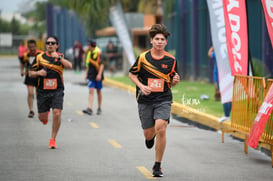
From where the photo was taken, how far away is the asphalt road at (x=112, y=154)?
9672 millimetres

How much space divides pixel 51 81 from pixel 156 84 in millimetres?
3236

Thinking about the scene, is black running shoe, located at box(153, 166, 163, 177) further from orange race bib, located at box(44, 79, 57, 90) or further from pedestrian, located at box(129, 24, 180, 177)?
orange race bib, located at box(44, 79, 57, 90)

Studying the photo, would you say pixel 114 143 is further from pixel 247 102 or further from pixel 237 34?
pixel 237 34

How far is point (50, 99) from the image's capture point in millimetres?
12375

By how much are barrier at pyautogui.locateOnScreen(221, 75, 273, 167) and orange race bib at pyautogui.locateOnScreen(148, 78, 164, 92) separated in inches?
84.4

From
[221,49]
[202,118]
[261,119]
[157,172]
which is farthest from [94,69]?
[157,172]

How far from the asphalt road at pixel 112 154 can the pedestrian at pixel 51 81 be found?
1.70ft

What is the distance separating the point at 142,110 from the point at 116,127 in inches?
233

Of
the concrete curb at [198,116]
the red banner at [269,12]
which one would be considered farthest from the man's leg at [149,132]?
the concrete curb at [198,116]

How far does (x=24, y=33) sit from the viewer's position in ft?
452

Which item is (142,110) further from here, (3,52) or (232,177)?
(3,52)

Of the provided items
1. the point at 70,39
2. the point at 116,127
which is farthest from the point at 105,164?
the point at 70,39

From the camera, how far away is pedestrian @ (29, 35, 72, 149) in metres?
12.2

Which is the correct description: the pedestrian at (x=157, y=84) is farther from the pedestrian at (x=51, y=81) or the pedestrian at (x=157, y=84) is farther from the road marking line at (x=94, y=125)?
the road marking line at (x=94, y=125)
